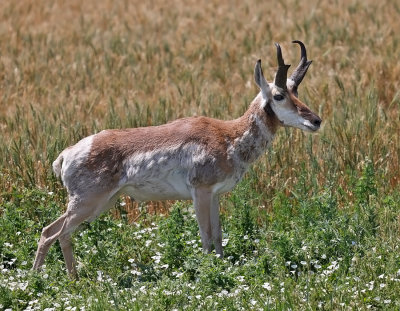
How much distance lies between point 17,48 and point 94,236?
955cm

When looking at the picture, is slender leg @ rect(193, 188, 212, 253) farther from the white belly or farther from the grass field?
the grass field

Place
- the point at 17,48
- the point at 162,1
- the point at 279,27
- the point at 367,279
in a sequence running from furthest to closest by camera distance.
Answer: the point at 162,1 < the point at 279,27 < the point at 17,48 < the point at 367,279

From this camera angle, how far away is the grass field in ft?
26.9

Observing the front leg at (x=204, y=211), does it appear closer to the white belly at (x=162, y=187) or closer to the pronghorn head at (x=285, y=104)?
the white belly at (x=162, y=187)

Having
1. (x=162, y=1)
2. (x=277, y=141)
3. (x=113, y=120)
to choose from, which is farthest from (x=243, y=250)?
(x=162, y=1)

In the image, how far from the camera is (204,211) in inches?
355

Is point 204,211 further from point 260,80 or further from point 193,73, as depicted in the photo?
point 193,73

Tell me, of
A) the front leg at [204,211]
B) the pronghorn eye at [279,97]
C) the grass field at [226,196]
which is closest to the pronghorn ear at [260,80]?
the pronghorn eye at [279,97]

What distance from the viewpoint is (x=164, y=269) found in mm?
9266

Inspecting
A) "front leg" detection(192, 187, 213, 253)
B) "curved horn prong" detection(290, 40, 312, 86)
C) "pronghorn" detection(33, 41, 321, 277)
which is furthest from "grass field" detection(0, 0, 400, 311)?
"curved horn prong" detection(290, 40, 312, 86)

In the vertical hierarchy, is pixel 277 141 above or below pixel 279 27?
above

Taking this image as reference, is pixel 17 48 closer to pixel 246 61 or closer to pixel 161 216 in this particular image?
pixel 246 61

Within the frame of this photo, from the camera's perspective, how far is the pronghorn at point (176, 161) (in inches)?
355

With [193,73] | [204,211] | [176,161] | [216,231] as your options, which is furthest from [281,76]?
[193,73]
